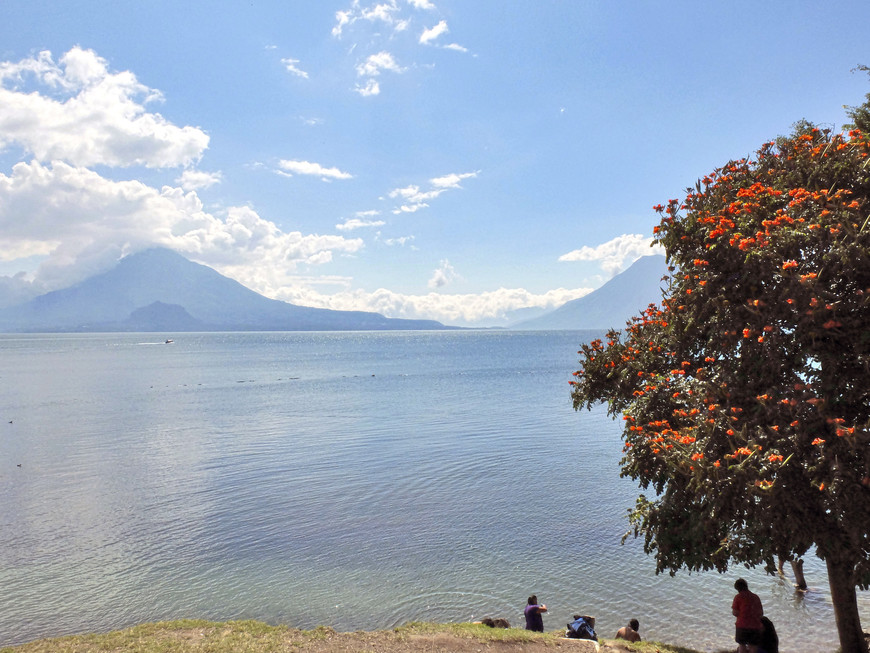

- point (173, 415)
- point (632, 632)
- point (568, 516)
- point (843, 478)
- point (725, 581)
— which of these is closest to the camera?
point (843, 478)

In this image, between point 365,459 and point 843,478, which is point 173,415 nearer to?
point 365,459

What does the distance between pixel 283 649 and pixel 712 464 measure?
1071 cm

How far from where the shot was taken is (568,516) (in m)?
25.7

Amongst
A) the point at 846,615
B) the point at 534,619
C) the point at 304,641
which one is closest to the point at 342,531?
the point at 304,641

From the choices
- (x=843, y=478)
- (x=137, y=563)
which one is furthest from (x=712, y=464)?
(x=137, y=563)

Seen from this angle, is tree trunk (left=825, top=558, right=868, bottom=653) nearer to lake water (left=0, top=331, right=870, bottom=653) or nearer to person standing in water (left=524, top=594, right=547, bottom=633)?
lake water (left=0, top=331, right=870, bottom=653)

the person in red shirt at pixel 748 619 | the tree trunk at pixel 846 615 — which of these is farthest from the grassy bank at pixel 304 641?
the tree trunk at pixel 846 615

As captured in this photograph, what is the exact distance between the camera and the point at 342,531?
953 inches

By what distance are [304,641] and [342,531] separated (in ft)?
35.5

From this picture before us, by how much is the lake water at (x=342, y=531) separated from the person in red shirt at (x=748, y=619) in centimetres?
296

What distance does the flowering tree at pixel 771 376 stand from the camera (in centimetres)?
973

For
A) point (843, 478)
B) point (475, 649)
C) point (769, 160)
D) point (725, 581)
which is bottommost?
point (725, 581)

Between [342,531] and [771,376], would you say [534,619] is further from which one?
[342,531]

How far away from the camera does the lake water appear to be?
17.4 metres
